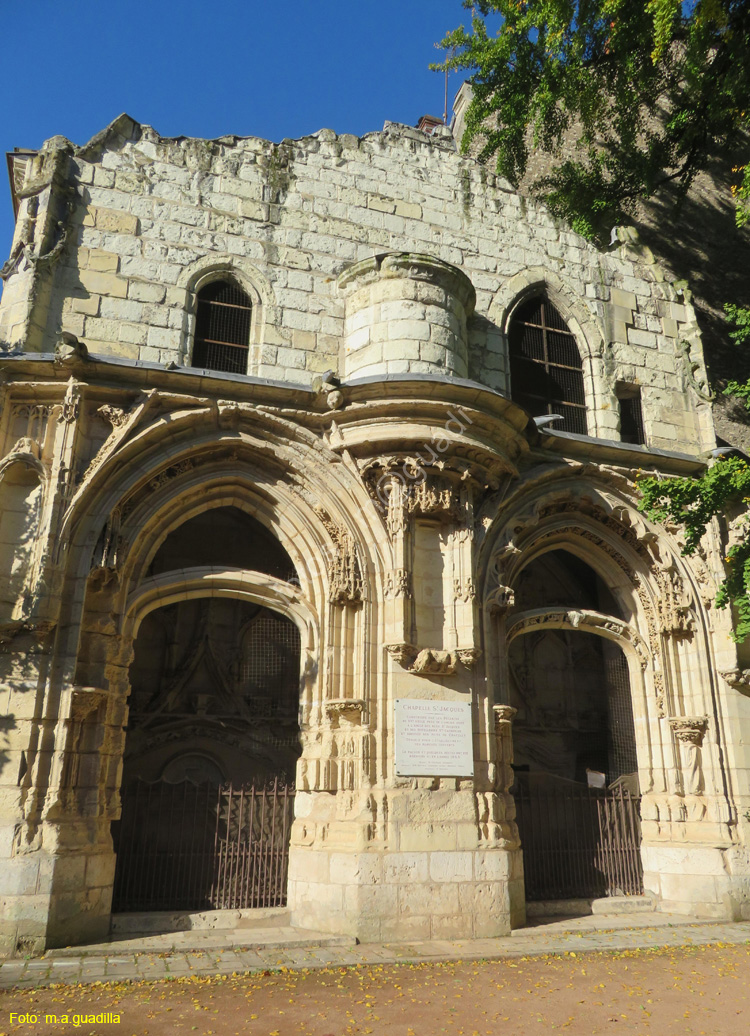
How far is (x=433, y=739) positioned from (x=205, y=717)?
4.22 m

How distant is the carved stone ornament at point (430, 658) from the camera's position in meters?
9.27

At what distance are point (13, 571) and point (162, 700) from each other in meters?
4.05

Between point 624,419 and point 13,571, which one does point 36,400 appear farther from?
point 624,419

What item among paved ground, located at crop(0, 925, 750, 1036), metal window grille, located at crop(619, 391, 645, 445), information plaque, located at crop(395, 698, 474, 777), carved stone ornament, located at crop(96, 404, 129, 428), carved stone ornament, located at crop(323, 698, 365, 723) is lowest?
paved ground, located at crop(0, 925, 750, 1036)

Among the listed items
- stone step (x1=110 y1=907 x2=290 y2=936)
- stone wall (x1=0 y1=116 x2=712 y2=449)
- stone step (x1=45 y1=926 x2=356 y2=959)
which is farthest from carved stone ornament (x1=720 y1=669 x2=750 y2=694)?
stone step (x1=110 y1=907 x2=290 y2=936)

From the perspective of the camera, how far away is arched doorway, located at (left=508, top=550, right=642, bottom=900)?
37.6 ft

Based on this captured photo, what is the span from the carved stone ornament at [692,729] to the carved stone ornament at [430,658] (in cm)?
334

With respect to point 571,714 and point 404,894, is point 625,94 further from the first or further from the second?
point 404,894

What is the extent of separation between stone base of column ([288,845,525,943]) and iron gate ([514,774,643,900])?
206 centimetres

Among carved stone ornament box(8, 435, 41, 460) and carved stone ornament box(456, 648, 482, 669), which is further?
carved stone ornament box(456, 648, 482, 669)

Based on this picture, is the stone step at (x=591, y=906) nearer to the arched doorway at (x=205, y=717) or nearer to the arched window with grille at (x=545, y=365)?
the arched doorway at (x=205, y=717)

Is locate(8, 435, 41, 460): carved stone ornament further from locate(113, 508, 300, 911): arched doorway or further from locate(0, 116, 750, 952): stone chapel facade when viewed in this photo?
locate(113, 508, 300, 911): arched doorway

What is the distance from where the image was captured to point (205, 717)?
1202 cm

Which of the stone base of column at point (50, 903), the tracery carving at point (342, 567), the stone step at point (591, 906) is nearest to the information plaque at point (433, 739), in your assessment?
the tracery carving at point (342, 567)
